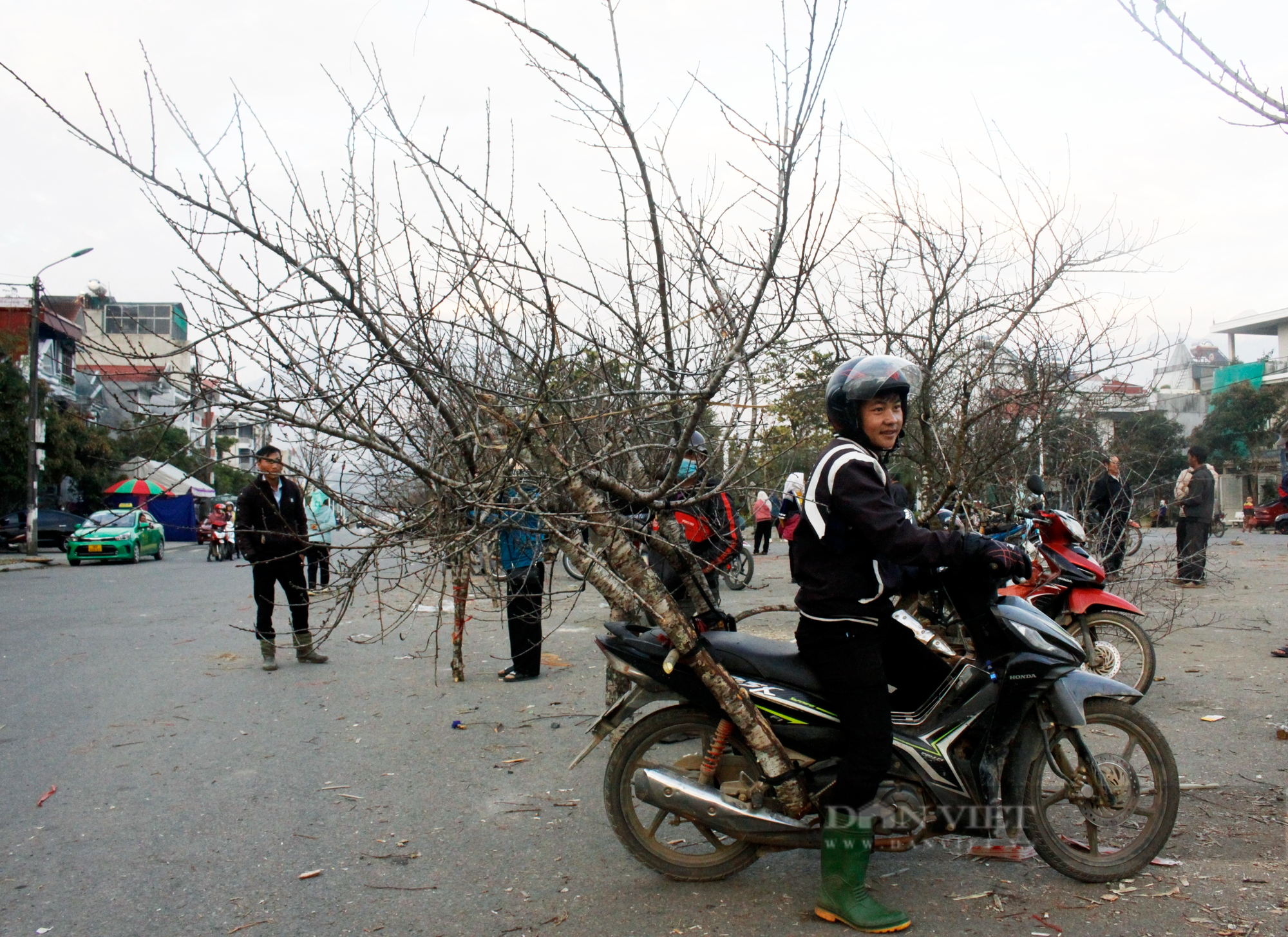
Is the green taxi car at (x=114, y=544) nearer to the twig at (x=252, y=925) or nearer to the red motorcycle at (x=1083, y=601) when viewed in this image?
the red motorcycle at (x=1083, y=601)

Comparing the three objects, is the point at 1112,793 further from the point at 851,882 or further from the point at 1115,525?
the point at 1115,525

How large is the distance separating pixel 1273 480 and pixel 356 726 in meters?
49.9

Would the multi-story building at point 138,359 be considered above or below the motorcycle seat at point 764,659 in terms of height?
above

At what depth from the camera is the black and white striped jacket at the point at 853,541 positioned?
3.28m

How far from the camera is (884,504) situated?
3.32 metres

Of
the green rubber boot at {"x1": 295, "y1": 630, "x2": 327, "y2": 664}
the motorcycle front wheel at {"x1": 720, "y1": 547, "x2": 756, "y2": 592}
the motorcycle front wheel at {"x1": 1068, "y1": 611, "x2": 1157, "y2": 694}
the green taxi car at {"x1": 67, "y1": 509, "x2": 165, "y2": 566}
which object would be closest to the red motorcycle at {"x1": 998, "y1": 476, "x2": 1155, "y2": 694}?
the motorcycle front wheel at {"x1": 1068, "y1": 611, "x2": 1157, "y2": 694}

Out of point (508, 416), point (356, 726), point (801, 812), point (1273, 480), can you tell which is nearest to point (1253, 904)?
point (801, 812)

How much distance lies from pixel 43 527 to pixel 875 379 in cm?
3654

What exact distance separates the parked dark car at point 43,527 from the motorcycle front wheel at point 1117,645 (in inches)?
1316

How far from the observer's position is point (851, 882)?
3.42m

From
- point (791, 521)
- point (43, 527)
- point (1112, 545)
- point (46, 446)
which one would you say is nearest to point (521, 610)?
point (791, 521)

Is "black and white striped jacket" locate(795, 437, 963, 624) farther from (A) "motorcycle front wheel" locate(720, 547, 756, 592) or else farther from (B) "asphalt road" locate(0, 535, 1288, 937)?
(A) "motorcycle front wheel" locate(720, 547, 756, 592)

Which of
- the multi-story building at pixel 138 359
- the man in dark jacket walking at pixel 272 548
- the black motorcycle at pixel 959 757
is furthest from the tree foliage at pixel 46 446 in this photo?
the black motorcycle at pixel 959 757

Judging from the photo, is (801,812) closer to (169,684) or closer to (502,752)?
(502,752)
